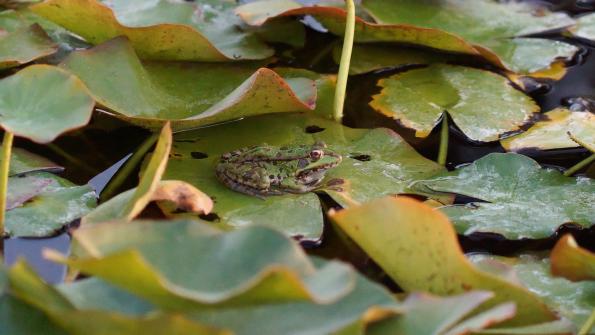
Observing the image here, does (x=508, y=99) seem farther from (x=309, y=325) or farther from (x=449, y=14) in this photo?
(x=309, y=325)

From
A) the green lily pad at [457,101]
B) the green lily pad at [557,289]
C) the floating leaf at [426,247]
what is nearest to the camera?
the floating leaf at [426,247]

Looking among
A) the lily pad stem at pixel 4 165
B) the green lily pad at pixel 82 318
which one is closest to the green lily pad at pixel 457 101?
the lily pad stem at pixel 4 165

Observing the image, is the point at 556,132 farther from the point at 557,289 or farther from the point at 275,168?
the point at 275,168

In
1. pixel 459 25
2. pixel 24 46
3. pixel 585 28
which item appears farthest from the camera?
pixel 585 28

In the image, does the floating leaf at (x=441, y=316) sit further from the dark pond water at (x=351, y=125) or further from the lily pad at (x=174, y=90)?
the lily pad at (x=174, y=90)

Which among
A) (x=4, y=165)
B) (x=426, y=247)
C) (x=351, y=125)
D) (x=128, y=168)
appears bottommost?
(x=128, y=168)

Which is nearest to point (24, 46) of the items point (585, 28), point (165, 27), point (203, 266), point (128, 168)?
point (165, 27)
